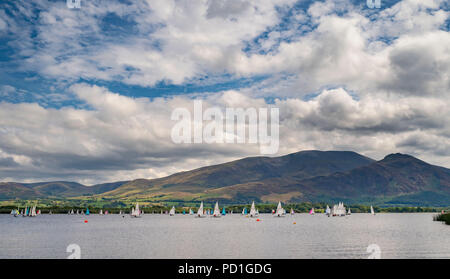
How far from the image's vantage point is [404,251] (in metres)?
91.4

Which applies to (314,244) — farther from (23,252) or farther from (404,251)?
(23,252)

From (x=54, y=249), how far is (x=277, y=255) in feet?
176

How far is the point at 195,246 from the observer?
102188 millimetres

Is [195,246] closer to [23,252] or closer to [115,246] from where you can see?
[115,246]
